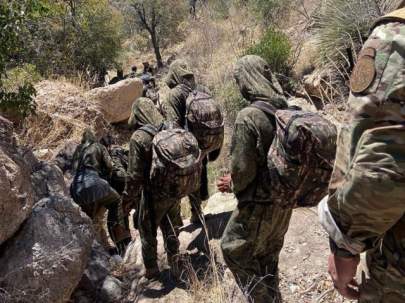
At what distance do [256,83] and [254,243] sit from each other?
3.39 feet

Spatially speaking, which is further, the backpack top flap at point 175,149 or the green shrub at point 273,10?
the green shrub at point 273,10

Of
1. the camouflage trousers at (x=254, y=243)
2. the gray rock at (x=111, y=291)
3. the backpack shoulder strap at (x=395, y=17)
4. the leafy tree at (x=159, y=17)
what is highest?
the leafy tree at (x=159, y=17)

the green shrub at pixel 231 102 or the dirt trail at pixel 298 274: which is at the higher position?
the green shrub at pixel 231 102

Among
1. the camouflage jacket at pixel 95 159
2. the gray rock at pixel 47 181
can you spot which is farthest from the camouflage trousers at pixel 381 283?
the camouflage jacket at pixel 95 159

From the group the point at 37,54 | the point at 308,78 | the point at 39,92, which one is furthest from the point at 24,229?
the point at 37,54

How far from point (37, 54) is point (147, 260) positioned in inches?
336

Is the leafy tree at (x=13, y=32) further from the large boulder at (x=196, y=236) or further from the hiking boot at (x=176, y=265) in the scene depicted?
the hiking boot at (x=176, y=265)

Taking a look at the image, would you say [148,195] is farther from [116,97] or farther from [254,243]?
[116,97]

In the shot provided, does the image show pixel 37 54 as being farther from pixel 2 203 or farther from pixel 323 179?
pixel 323 179

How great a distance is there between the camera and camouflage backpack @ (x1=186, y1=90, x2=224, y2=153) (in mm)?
4492

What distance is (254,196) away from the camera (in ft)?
9.44

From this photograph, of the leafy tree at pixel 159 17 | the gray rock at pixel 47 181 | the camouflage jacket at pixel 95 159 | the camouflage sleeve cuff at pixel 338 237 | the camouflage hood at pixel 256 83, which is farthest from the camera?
the leafy tree at pixel 159 17

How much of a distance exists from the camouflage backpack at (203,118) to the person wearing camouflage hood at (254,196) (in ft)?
5.05

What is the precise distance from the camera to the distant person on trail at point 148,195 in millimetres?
3926
